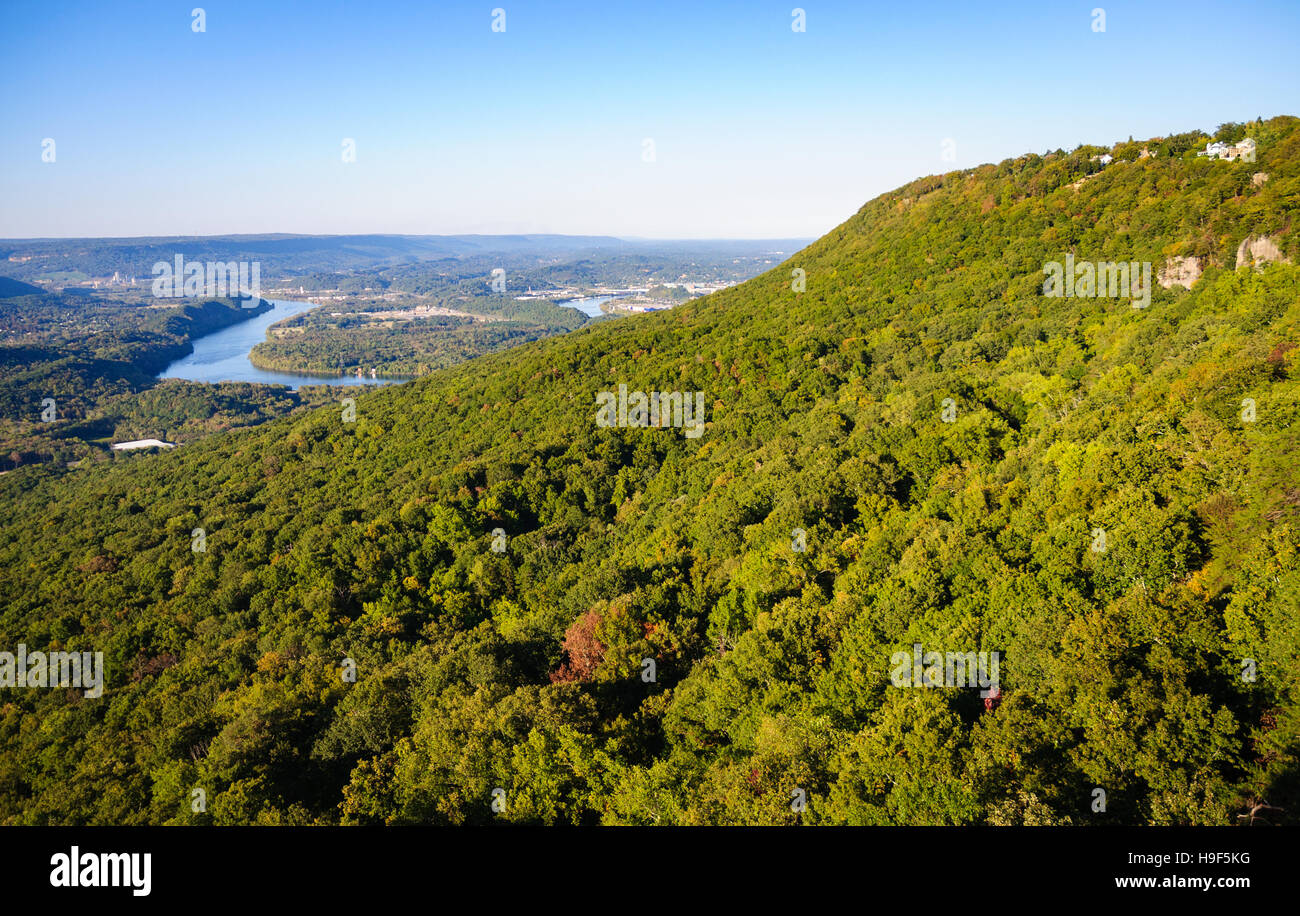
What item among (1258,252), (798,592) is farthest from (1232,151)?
(798,592)

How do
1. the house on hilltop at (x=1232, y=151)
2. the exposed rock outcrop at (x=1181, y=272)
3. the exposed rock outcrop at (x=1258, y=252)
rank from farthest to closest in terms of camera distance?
1. the house on hilltop at (x=1232, y=151)
2. the exposed rock outcrop at (x=1181, y=272)
3. the exposed rock outcrop at (x=1258, y=252)

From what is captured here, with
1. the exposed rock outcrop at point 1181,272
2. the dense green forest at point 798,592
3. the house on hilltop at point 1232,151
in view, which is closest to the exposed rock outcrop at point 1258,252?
the dense green forest at point 798,592

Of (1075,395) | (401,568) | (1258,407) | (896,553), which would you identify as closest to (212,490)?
(401,568)

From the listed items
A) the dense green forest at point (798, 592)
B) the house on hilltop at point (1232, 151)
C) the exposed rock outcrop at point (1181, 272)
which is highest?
the house on hilltop at point (1232, 151)

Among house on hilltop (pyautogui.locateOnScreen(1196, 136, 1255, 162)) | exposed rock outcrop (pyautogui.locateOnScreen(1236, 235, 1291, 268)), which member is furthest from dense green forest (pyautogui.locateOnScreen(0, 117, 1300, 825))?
house on hilltop (pyautogui.locateOnScreen(1196, 136, 1255, 162))

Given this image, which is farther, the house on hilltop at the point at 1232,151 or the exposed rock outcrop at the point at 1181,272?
the house on hilltop at the point at 1232,151

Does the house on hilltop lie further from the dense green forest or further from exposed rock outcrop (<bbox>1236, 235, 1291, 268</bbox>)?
exposed rock outcrop (<bbox>1236, 235, 1291, 268</bbox>)

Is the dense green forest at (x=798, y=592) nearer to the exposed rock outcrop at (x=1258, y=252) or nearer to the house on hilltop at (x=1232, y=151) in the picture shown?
the exposed rock outcrop at (x=1258, y=252)

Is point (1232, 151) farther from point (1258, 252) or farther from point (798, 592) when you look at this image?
point (798, 592)

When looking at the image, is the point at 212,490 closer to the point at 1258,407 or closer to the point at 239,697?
the point at 239,697
